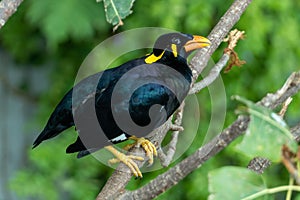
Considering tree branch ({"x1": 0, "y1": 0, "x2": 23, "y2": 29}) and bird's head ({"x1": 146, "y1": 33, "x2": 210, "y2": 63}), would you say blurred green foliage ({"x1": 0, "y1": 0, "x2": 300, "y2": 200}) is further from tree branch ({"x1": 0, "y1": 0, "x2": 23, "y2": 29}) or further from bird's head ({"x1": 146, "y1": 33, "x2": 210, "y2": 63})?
tree branch ({"x1": 0, "y1": 0, "x2": 23, "y2": 29})

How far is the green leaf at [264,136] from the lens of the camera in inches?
31.1

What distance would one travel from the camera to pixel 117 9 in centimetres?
124

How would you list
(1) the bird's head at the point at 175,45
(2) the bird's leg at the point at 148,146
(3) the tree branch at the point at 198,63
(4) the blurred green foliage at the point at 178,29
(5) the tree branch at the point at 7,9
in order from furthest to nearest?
(4) the blurred green foliage at the point at 178,29 < (1) the bird's head at the point at 175,45 < (2) the bird's leg at the point at 148,146 < (3) the tree branch at the point at 198,63 < (5) the tree branch at the point at 7,9

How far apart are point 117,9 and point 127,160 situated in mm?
290

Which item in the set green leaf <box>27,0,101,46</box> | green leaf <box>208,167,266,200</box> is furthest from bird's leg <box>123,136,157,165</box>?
green leaf <box>27,0,101,46</box>

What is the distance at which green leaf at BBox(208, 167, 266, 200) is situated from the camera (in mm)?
778

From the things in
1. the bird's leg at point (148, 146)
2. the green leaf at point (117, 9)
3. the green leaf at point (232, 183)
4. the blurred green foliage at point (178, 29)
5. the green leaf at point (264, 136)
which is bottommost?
the blurred green foliage at point (178, 29)

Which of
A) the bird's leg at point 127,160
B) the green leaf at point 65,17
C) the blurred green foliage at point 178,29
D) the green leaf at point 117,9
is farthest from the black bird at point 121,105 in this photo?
the green leaf at point 65,17

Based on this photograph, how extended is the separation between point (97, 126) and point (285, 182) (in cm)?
149

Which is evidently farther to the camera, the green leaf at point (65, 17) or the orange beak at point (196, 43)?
the green leaf at point (65, 17)

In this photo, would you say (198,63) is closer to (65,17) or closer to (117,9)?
(117,9)

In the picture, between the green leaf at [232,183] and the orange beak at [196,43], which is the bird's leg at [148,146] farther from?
the green leaf at [232,183]

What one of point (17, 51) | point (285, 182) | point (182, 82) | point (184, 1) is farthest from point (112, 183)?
point (17, 51)

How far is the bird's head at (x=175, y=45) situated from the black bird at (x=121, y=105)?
0.05ft
